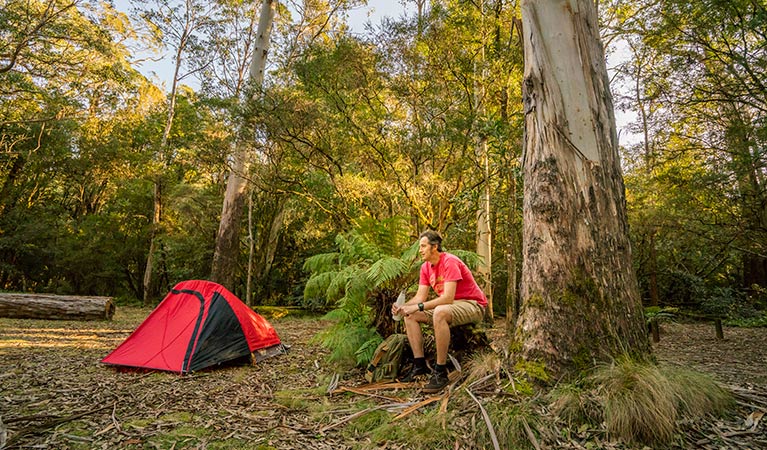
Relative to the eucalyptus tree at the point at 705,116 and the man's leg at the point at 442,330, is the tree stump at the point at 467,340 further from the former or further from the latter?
the eucalyptus tree at the point at 705,116

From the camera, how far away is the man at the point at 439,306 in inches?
122

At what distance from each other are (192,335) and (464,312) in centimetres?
311

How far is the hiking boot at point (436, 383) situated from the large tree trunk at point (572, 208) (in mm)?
698

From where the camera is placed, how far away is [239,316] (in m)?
4.62

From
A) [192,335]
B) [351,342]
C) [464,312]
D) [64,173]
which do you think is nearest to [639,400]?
[464,312]

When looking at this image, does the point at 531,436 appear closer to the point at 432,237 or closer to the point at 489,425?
the point at 489,425

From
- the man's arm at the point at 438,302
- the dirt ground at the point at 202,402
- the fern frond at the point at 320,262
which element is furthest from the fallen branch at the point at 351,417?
the fern frond at the point at 320,262

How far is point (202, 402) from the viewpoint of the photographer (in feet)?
10.3

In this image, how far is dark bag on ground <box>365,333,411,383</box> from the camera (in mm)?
3547

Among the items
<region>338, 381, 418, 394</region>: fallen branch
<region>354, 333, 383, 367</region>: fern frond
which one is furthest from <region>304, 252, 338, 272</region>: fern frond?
<region>338, 381, 418, 394</region>: fallen branch

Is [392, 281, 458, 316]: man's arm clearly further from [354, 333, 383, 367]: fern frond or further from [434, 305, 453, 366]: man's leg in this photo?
[354, 333, 383, 367]: fern frond

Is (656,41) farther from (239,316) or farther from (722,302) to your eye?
(239,316)

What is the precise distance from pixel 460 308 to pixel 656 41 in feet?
25.3

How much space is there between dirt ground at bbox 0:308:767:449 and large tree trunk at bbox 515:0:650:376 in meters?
0.69
